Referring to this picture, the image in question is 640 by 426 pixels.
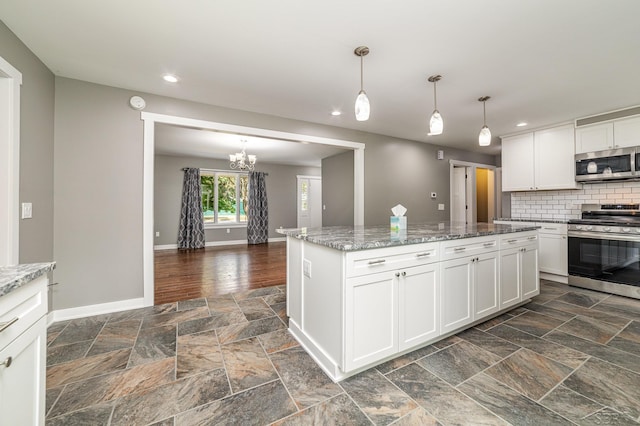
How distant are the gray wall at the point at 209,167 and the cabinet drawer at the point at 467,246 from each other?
6380 mm

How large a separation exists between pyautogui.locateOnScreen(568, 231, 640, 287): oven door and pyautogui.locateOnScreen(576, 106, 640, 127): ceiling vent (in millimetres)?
1564

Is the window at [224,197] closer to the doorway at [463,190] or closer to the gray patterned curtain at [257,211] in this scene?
the gray patterned curtain at [257,211]

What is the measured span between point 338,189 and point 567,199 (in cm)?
399

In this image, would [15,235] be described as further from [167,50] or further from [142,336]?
[167,50]

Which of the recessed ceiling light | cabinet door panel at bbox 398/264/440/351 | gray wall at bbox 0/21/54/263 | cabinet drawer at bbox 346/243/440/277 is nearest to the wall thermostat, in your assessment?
the recessed ceiling light

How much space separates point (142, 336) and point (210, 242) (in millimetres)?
5291

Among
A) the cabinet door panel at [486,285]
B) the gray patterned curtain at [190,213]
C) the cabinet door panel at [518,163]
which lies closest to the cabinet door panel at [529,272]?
the cabinet door panel at [486,285]

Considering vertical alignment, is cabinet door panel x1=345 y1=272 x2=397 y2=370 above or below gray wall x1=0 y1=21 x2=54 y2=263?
below

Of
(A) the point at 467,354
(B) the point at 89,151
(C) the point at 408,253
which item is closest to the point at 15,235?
(B) the point at 89,151

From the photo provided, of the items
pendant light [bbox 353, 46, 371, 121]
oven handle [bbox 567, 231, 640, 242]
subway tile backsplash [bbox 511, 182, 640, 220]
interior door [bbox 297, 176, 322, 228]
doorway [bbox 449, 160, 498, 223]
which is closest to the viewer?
pendant light [bbox 353, 46, 371, 121]

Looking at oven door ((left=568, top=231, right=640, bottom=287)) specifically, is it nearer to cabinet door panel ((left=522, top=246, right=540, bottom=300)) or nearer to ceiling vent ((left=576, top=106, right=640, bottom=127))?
cabinet door panel ((left=522, top=246, right=540, bottom=300))

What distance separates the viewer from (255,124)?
3574 mm

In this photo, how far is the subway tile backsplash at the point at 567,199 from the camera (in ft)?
12.0

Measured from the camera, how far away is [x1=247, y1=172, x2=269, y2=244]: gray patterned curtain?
763cm
